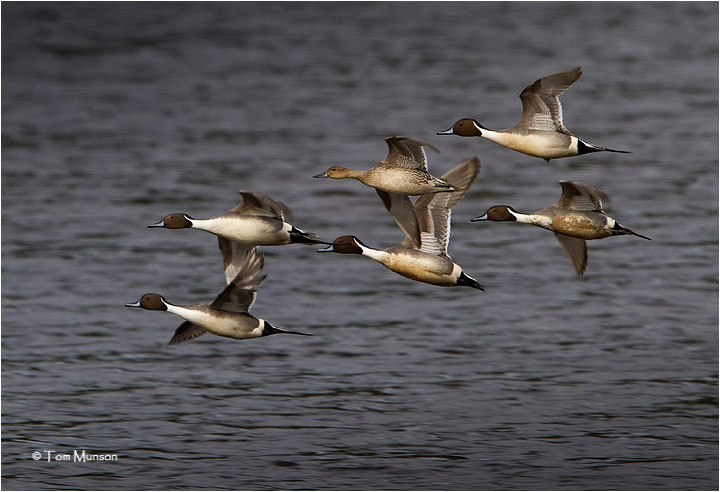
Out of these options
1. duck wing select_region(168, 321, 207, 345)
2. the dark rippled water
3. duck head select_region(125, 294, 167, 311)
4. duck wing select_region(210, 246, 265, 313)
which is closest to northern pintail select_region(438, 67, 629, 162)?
duck wing select_region(210, 246, 265, 313)

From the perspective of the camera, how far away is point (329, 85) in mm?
60000

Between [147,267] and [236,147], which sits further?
[236,147]

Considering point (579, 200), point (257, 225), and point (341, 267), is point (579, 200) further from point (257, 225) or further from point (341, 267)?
point (341, 267)

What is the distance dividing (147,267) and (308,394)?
10566 mm

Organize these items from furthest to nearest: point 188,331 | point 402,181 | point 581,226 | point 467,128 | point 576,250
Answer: point 576,250, point 188,331, point 467,128, point 402,181, point 581,226

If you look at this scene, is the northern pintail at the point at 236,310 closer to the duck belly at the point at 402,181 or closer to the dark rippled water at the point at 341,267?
the duck belly at the point at 402,181

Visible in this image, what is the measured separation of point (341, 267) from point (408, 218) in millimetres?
25373

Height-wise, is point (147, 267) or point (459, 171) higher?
point (459, 171)

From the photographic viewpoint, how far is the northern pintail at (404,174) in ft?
38.2

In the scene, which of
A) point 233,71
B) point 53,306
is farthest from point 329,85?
point 53,306

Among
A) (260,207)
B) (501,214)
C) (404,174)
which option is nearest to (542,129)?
(501,214)

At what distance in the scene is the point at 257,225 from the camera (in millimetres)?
11859

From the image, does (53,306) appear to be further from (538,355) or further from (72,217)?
(538,355)

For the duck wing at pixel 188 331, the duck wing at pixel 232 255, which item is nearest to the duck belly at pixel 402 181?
the duck wing at pixel 232 255
